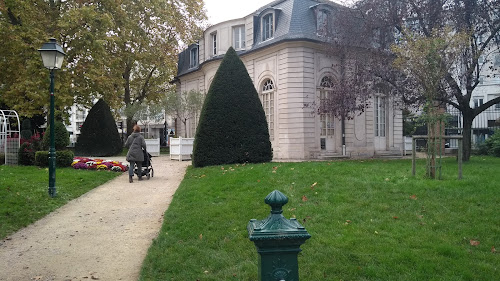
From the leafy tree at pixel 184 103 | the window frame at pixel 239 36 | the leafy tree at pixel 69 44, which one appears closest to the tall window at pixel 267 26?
the window frame at pixel 239 36

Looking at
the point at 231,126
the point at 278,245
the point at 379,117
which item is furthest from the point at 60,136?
the point at 379,117

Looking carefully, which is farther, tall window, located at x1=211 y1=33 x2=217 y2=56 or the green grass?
tall window, located at x1=211 y1=33 x2=217 y2=56

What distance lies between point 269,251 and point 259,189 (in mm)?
6588

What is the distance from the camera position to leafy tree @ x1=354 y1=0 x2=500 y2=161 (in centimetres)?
1469

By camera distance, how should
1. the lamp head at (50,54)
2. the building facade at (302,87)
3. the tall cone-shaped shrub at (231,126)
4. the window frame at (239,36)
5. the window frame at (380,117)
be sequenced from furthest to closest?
1. the window frame at (239,36)
2. the window frame at (380,117)
3. the building facade at (302,87)
4. the tall cone-shaped shrub at (231,126)
5. the lamp head at (50,54)

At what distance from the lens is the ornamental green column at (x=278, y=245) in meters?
2.23

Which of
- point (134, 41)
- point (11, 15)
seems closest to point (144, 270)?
point (11, 15)

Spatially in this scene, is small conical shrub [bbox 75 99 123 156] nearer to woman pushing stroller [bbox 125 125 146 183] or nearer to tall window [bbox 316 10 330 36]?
woman pushing stroller [bbox 125 125 146 183]

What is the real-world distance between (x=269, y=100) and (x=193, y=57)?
1136 cm

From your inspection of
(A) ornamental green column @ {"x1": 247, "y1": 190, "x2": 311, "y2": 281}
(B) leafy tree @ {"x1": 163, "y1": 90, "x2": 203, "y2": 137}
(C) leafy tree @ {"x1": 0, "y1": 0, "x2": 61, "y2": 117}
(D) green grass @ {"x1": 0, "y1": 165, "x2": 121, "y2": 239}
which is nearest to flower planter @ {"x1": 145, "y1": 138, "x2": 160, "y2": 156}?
(B) leafy tree @ {"x1": 163, "y1": 90, "x2": 203, "y2": 137}

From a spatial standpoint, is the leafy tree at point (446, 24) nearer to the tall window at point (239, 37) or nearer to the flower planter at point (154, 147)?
the tall window at point (239, 37)

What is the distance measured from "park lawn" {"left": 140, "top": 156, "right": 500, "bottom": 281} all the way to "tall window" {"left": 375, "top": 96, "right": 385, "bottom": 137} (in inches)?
517

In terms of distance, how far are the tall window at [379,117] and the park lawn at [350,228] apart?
13.1 meters

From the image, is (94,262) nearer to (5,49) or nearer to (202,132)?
(202,132)
